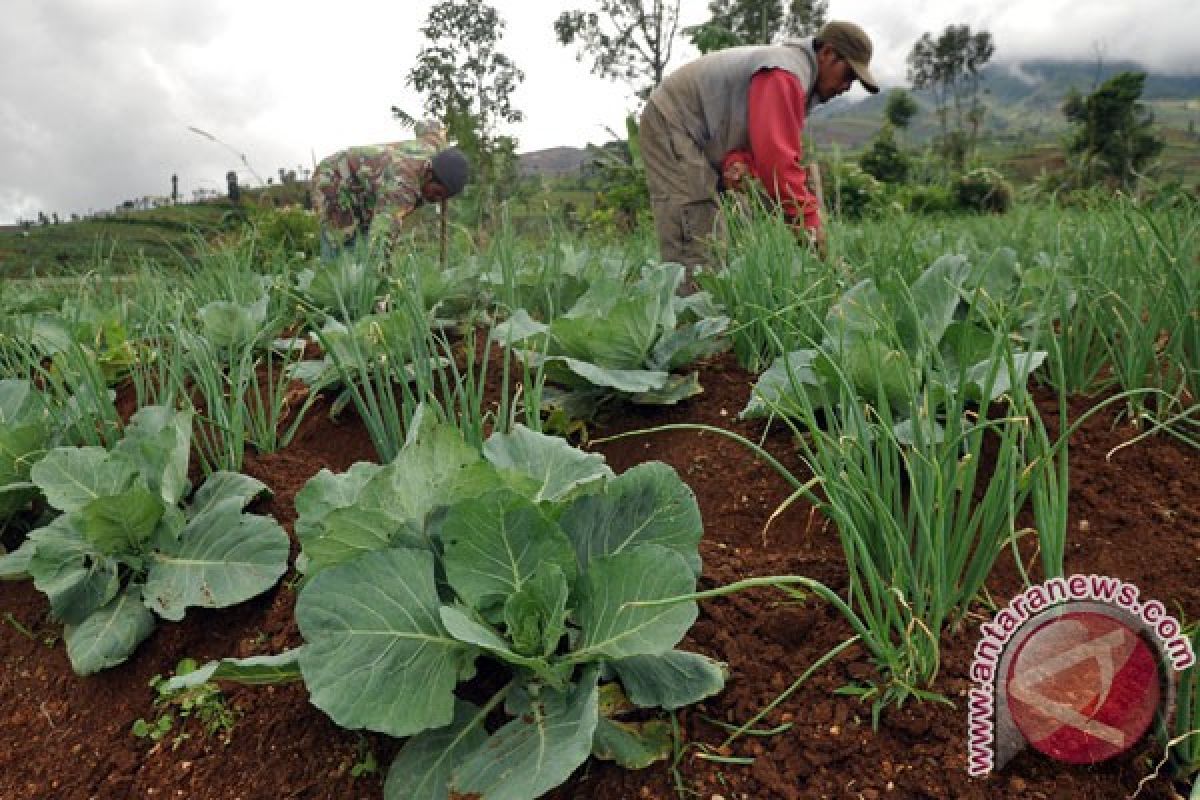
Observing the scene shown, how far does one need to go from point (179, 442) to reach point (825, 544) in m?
1.14

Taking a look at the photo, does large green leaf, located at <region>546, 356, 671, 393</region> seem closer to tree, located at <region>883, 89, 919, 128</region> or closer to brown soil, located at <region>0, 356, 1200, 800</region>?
brown soil, located at <region>0, 356, 1200, 800</region>

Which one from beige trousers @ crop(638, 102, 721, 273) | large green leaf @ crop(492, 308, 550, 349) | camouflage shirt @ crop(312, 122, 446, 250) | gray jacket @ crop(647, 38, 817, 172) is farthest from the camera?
camouflage shirt @ crop(312, 122, 446, 250)

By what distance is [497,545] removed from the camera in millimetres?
921

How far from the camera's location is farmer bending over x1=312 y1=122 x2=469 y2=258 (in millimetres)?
4930

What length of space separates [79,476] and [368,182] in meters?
3.89

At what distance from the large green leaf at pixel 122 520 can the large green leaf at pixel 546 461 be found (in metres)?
0.63

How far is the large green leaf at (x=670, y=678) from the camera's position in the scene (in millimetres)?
919

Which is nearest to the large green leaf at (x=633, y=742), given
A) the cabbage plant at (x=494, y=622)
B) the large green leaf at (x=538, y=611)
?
the cabbage plant at (x=494, y=622)

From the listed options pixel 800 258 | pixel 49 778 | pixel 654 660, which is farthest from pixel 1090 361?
pixel 49 778

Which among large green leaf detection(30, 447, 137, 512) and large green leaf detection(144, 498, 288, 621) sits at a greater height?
large green leaf detection(30, 447, 137, 512)

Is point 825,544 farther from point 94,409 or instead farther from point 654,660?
point 94,409

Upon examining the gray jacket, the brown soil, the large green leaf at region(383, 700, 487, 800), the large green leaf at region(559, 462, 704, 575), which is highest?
the gray jacket

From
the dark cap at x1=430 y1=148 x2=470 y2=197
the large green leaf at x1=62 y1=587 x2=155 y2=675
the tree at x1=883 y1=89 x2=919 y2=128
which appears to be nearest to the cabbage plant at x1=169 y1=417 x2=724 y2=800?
the large green leaf at x1=62 y1=587 x2=155 y2=675

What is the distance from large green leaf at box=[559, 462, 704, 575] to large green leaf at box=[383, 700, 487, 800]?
0.76 feet
